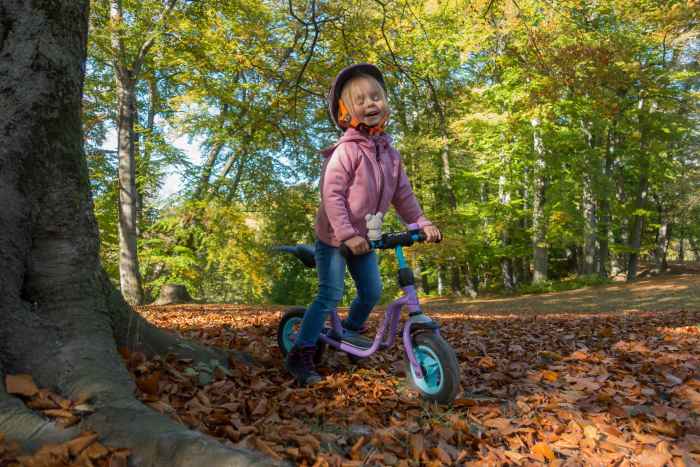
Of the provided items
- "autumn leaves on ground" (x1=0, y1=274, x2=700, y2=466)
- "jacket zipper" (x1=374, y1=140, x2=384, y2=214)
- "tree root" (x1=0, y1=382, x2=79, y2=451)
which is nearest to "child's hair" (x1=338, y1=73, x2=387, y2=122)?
"jacket zipper" (x1=374, y1=140, x2=384, y2=214)

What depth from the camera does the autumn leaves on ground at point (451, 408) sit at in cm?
202

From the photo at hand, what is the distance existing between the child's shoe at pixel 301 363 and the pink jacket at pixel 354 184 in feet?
2.53

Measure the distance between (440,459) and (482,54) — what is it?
19132mm

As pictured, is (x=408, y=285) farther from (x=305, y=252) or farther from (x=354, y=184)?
(x=305, y=252)

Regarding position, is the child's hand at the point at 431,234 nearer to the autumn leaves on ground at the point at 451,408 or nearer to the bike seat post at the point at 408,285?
the bike seat post at the point at 408,285

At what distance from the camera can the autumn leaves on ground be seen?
202 cm

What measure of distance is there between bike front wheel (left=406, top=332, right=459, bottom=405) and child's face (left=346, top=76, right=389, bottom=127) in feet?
4.49


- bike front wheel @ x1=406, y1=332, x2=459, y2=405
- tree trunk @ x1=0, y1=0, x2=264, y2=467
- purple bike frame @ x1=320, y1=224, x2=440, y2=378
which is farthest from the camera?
purple bike frame @ x1=320, y1=224, x2=440, y2=378

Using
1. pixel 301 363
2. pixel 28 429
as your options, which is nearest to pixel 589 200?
pixel 301 363

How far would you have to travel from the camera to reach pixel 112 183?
13.3 meters

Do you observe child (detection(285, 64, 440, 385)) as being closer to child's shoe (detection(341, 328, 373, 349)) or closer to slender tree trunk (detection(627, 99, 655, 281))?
child's shoe (detection(341, 328, 373, 349))

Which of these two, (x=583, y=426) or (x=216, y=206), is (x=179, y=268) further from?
(x=583, y=426)

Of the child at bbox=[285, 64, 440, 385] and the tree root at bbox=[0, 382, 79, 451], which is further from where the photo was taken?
the child at bbox=[285, 64, 440, 385]

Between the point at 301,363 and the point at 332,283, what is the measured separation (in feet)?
1.96
